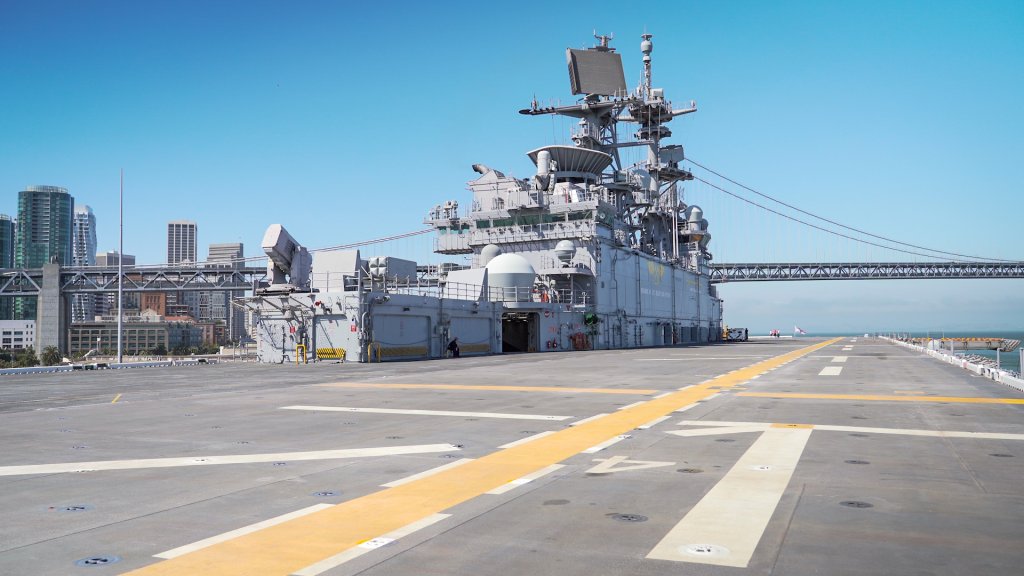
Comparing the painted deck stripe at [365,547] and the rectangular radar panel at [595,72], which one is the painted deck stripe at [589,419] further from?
the rectangular radar panel at [595,72]

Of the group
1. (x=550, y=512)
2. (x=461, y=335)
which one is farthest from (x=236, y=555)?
(x=461, y=335)

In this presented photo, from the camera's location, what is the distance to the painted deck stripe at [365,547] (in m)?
4.04

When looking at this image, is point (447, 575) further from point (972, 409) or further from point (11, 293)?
point (11, 293)

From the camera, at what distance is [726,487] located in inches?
243

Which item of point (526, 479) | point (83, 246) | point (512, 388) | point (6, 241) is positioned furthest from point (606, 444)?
point (6, 241)

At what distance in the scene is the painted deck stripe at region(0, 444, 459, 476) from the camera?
7141 millimetres

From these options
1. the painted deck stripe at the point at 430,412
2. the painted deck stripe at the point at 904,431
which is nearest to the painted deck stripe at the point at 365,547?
the painted deck stripe at the point at 430,412

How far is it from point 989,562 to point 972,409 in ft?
31.4

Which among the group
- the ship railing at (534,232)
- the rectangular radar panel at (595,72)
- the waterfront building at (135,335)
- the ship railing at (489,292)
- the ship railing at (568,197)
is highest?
the rectangular radar panel at (595,72)

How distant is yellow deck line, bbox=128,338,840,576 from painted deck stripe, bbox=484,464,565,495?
0.08m

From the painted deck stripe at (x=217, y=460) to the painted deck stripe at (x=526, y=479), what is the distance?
1.57m

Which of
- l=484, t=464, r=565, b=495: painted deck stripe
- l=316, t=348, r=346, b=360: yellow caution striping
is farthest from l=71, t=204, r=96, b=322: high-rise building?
l=484, t=464, r=565, b=495: painted deck stripe

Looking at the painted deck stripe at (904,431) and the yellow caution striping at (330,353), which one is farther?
the yellow caution striping at (330,353)

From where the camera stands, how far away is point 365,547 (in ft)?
14.7
